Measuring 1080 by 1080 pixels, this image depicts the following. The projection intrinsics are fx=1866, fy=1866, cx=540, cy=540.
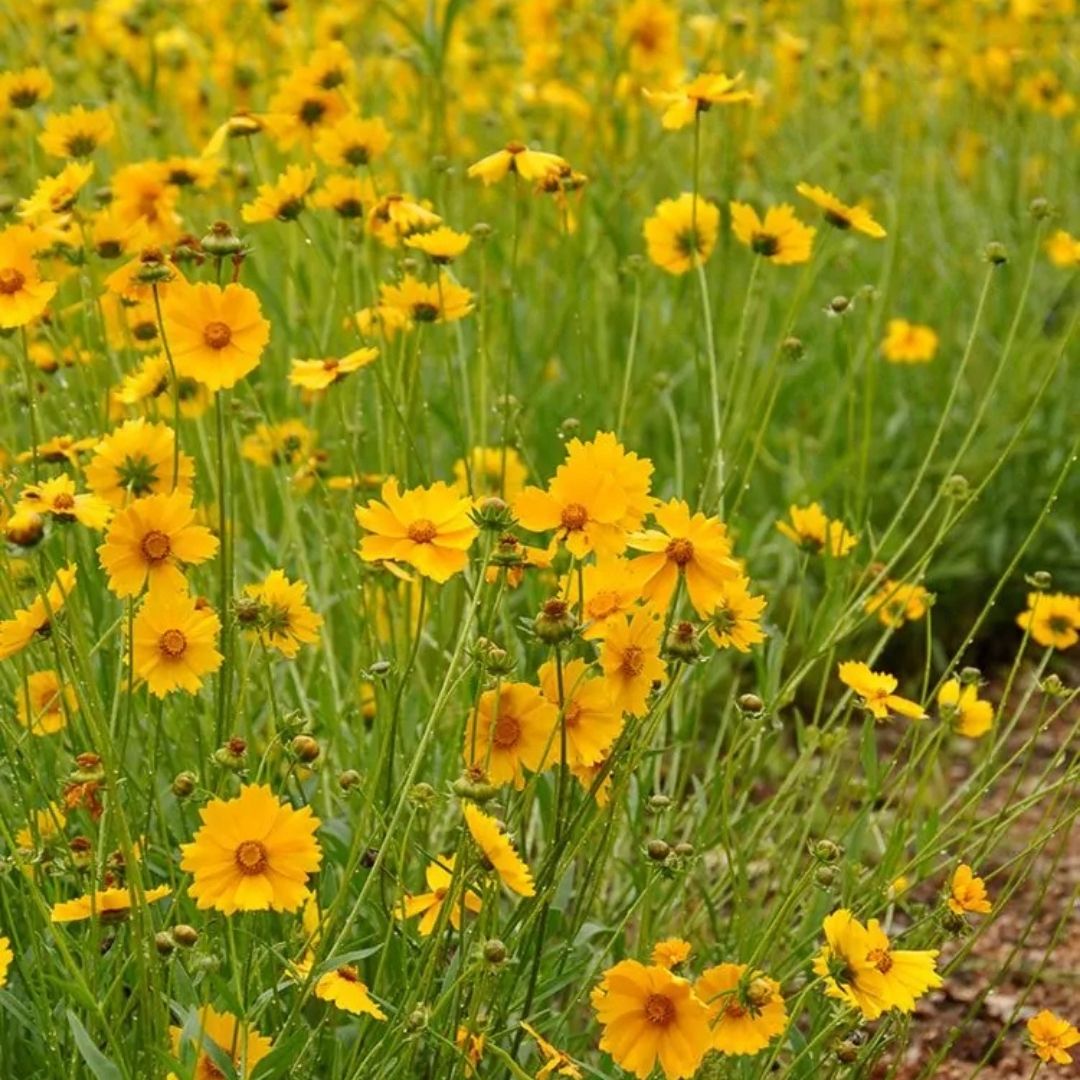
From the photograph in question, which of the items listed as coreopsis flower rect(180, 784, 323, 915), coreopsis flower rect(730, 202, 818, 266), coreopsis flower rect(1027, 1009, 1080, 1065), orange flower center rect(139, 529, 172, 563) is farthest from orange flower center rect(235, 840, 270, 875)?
coreopsis flower rect(730, 202, 818, 266)

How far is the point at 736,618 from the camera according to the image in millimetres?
1380

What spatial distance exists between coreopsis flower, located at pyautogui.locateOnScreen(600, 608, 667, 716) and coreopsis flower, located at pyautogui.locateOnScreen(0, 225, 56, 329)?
535 millimetres

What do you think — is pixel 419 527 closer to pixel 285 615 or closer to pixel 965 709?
pixel 285 615

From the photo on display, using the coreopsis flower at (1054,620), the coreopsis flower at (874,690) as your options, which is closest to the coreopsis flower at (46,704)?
the coreopsis flower at (874,690)

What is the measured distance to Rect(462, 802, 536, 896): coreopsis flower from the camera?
46.6 inches

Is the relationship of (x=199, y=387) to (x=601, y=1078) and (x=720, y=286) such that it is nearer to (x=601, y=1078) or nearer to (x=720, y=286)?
(x=601, y=1078)

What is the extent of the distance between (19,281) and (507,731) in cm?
54

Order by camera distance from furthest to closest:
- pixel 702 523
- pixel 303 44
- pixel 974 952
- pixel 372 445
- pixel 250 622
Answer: pixel 303 44, pixel 372 445, pixel 974 952, pixel 250 622, pixel 702 523

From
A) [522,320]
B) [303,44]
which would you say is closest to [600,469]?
[522,320]

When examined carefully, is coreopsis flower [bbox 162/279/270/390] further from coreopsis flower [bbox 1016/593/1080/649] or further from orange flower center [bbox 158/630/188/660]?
coreopsis flower [bbox 1016/593/1080/649]

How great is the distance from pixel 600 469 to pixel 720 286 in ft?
4.88

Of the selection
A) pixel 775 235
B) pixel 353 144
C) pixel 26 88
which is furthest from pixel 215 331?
pixel 26 88

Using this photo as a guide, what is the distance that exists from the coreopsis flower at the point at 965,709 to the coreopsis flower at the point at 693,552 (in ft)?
1.26

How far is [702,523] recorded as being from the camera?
4.20ft
